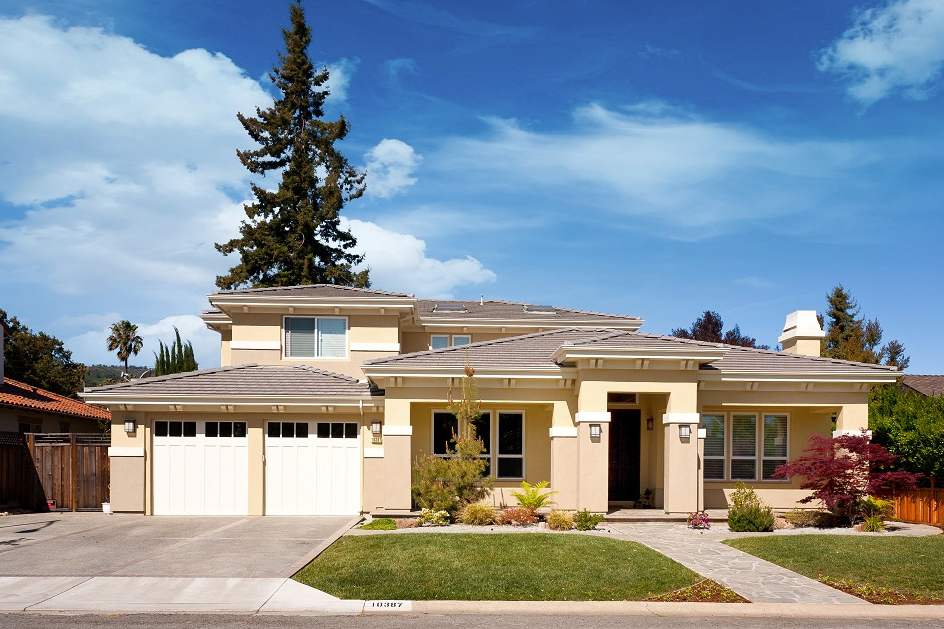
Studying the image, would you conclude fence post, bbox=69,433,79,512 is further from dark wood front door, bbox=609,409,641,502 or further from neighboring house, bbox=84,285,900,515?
dark wood front door, bbox=609,409,641,502

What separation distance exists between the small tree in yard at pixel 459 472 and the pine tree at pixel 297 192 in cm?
2345

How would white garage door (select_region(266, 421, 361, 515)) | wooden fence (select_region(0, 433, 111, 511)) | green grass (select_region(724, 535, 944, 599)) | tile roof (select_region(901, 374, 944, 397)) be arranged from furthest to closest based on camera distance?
tile roof (select_region(901, 374, 944, 397)), wooden fence (select_region(0, 433, 111, 511)), white garage door (select_region(266, 421, 361, 515)), green grass (select_region(724, 535, 944, 599))

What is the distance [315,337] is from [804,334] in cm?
1444

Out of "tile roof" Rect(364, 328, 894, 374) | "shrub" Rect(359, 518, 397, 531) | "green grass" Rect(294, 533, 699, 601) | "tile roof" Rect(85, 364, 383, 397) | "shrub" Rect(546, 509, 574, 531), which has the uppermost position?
"tile roof" Rect(364, 328, 894, 374)

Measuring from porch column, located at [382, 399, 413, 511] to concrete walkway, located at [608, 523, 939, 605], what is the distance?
4936 mm

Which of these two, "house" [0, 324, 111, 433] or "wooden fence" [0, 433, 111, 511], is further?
"house" [0, 324, 111, 433]

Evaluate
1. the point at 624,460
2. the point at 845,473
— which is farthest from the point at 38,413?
the point at 845,473

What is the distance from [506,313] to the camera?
2602 cm

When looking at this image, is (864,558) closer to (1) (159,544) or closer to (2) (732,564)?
(2) (732,564)

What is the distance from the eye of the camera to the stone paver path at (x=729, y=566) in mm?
10856

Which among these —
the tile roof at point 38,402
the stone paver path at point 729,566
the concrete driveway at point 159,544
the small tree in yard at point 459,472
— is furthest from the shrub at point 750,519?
the tile roof at point 38,402

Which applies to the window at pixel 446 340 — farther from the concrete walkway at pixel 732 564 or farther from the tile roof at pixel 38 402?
the tile roof at pixel 38 402

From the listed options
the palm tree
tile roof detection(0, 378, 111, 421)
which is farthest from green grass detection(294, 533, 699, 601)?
the palm tree

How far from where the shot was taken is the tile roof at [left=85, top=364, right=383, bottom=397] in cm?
1923
